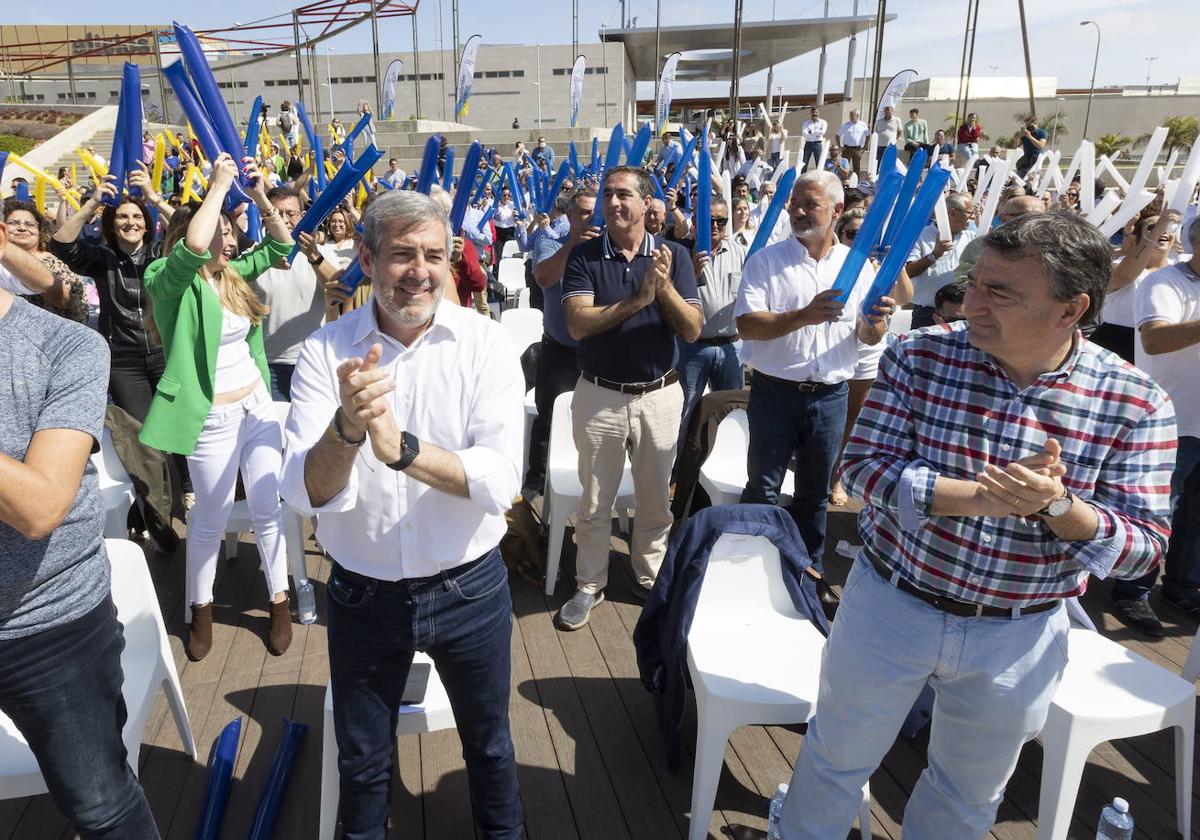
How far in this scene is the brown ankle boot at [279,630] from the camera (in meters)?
2.98

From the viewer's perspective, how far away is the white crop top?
277 cm

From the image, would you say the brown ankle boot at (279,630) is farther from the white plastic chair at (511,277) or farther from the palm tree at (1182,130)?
the palm tree at (1182,130)

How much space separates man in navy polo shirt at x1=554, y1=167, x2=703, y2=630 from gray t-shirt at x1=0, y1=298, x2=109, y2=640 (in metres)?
1.81

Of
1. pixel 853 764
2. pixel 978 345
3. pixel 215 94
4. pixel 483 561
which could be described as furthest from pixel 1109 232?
pixel 215 94

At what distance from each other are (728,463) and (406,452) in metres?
2.66

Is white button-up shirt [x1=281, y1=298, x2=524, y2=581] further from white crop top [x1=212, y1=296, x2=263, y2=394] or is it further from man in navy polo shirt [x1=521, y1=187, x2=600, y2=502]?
man in navy polo shirt [x1=521, y1=187, x2=600, y2=502]

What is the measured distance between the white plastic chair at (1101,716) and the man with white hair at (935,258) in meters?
3.06

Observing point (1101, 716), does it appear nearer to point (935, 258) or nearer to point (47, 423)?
point (47, 423)

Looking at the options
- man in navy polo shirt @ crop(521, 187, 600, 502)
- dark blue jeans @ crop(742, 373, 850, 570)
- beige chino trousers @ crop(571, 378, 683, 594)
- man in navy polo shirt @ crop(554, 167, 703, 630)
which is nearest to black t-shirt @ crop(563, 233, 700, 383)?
man in navy polo shirt @ crop(554, 167, 703, 630)

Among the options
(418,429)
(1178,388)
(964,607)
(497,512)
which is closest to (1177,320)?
(1178,388)

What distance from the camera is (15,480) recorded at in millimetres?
1219

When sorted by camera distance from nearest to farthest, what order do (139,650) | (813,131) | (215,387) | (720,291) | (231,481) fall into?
(139,650), (215,387), (231,481), (720,291), (813,131)

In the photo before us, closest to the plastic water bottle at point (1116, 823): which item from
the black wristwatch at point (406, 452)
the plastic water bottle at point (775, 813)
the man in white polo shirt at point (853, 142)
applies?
the plastic water bottle at point (775, 813)

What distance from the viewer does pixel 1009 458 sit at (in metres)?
1.51
